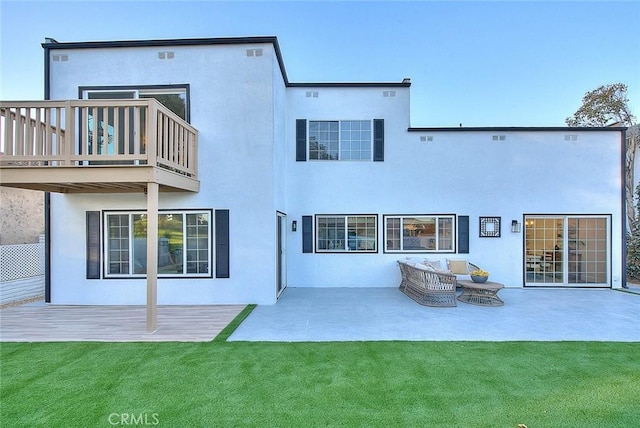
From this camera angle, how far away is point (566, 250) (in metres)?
9.33

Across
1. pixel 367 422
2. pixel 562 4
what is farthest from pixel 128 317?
A: pixel 562 4

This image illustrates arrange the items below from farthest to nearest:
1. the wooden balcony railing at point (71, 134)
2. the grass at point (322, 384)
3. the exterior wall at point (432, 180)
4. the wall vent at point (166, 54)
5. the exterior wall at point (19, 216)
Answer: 1. the exterior wall at point (19, 216)
2. the exterior wall at point (432, 180)
3. the wall vent at point (166, 54)
4. the wooden balcony railing at point (71, 134)
5. the grass at point (322, 384)

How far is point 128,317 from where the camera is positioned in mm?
6414

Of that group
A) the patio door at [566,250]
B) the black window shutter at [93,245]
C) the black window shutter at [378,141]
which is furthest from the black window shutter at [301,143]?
the patio door at [566,250]

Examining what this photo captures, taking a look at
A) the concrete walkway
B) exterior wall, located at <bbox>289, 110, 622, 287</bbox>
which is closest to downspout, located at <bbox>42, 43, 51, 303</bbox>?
the concrete walkway

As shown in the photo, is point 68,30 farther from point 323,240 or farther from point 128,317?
point 323,240

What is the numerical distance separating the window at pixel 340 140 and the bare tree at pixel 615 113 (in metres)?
10.2

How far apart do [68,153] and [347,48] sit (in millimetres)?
11559

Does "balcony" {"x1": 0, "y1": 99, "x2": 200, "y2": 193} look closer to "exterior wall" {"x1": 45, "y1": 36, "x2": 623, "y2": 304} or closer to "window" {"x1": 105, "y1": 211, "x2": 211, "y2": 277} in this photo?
"window" {"x1": 105, "y1": 211, "x2": 211, "y2": 277}

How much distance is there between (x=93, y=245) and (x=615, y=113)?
62.6ft

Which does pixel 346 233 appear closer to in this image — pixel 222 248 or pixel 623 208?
pixel 222 248

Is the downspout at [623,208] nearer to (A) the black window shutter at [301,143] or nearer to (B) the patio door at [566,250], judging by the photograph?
(B) the patio door at [566,250]

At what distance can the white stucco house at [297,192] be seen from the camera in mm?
7461

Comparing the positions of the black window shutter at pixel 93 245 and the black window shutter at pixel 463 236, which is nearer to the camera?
the black window shutter at pixel 93 245
